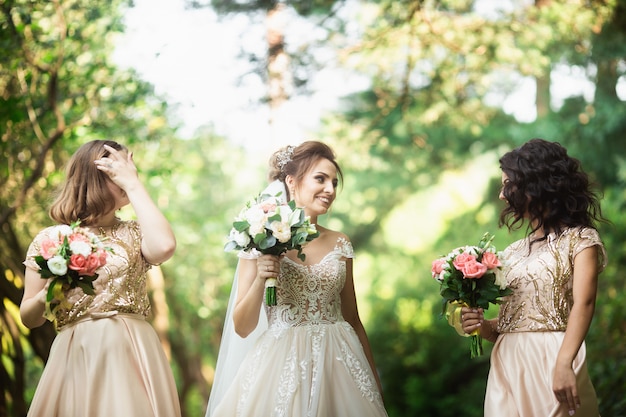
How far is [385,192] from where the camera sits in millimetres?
17281

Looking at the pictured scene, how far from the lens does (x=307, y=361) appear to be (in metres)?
4.29

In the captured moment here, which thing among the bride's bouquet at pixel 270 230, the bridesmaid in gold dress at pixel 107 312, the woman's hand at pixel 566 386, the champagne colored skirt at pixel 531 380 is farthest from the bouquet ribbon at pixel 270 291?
the woman's hand at pixel 566 386

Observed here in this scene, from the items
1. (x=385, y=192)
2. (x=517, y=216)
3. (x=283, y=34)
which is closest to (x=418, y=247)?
(x=385, y=192)

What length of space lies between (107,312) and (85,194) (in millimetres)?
654

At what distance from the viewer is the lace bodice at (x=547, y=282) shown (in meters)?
4.04

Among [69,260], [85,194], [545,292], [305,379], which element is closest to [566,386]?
[545,292]

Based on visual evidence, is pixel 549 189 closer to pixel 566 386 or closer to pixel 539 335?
pixel 539 335

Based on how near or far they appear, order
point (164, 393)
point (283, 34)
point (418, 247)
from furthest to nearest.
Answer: point (418, 247), point (283, 34), point (164, 393)

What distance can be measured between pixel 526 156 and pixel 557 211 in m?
0.34

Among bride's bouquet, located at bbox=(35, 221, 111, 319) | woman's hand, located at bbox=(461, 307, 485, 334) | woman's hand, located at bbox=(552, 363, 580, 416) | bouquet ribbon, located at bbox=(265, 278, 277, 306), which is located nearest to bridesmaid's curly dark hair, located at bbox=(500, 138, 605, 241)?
woman's hand, located at bbox=(461, 307, 485, 334)

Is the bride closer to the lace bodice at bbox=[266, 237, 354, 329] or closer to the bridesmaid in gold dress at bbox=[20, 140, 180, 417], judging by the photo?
the lace bodice at bbox=[266, 237, 354, 329]

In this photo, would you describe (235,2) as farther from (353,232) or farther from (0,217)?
(353,232)

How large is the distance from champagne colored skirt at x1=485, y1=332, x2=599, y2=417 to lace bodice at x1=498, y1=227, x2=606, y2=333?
0.07 metres

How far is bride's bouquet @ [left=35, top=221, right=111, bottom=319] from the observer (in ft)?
12.1
